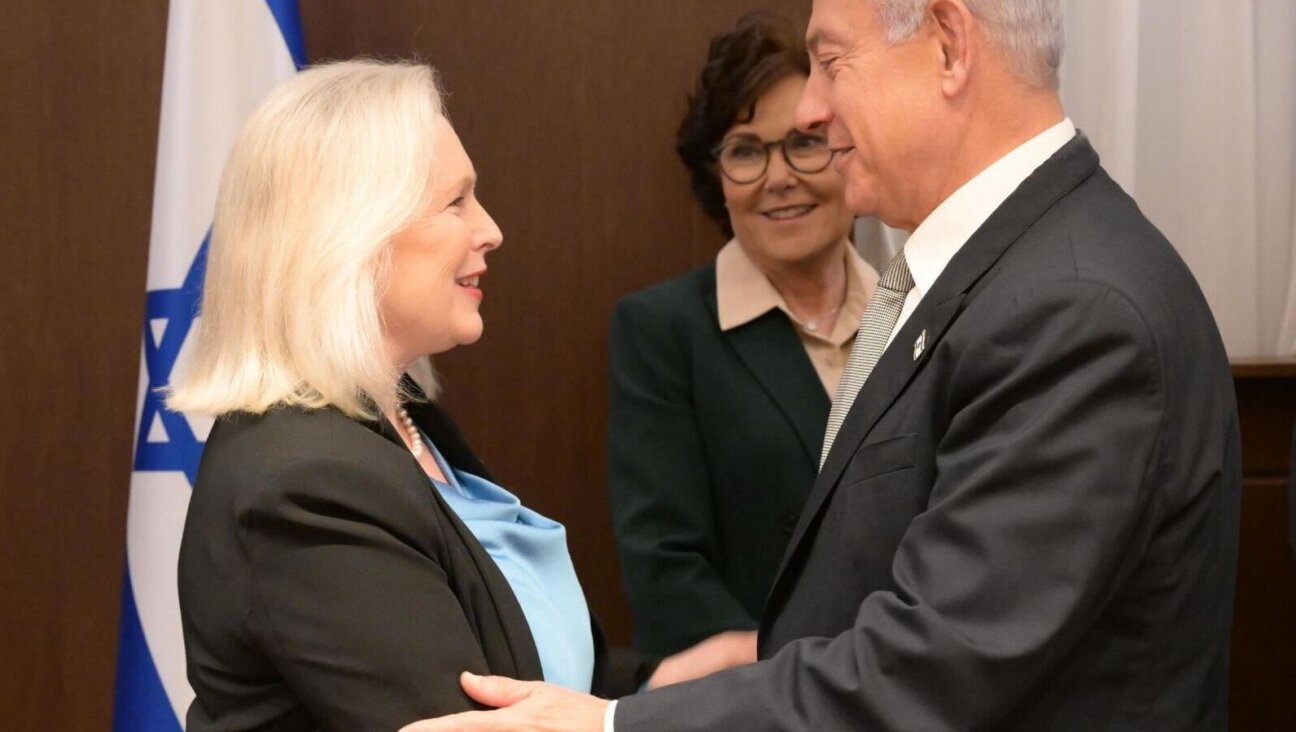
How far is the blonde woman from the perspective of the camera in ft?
4.97

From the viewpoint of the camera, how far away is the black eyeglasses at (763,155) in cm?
274

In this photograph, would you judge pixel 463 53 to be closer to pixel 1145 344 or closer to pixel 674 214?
pixel 674 214

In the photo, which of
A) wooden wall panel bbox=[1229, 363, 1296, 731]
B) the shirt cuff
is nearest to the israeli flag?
the shirt cuff

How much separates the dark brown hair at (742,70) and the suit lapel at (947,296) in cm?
107

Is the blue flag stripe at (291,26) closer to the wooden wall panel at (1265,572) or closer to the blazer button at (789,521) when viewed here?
the blazer button at (789,521)

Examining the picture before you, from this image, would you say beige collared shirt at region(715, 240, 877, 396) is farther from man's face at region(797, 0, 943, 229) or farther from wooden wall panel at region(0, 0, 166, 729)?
wooden wall panel at region(0, 0, 166, 729)

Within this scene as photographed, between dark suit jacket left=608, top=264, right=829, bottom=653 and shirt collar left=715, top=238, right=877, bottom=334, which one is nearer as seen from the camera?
dark suit jacket left=608, top=264, right=829, bottom=653

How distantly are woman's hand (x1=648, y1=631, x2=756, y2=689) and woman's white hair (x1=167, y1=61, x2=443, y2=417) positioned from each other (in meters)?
0.70

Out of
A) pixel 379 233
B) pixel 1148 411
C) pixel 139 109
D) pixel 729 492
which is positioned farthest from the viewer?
pixel 139 109

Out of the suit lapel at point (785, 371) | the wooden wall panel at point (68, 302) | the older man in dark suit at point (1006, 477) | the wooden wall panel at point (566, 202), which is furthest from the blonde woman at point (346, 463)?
the wooden wall panel at point (68, 302)

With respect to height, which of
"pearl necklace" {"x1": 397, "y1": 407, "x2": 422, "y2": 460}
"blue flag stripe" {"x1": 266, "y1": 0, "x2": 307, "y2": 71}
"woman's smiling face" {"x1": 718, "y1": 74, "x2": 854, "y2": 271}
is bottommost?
"pearl necklace" {"x1": 397, "y1": 407, "x2": 422, "y2": 460}

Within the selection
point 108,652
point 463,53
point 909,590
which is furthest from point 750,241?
point 108,652

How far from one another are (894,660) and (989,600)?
0.12m

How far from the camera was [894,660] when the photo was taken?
1.48 meters
